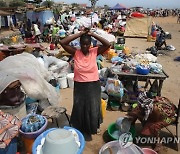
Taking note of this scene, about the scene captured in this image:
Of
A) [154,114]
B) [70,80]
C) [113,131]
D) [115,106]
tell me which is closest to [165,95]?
[115,106]

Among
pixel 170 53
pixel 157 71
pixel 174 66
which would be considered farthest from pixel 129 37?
pixel 157 71

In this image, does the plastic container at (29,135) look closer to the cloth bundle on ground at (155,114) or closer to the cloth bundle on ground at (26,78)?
the cloth bundle on ground at (26,78)

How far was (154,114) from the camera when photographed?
3113 mm

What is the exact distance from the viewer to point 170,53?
1107cm

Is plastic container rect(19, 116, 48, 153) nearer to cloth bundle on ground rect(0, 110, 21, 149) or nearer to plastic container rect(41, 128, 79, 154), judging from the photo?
cloth bundle on ground rect(0, 110, 21, 149)

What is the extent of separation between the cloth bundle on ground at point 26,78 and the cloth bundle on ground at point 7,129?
651 millimetres

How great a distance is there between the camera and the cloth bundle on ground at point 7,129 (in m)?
2.44

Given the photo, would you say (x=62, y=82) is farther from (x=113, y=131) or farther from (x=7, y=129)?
(x=7, y=129)

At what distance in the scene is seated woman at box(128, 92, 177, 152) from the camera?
10.1ft

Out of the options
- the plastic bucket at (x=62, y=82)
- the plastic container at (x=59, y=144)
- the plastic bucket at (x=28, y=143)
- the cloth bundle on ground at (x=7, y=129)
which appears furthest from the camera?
the plastic bucket at (x=62, y=82)

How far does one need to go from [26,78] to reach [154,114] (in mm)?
2148

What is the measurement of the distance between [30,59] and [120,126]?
2.36 metres

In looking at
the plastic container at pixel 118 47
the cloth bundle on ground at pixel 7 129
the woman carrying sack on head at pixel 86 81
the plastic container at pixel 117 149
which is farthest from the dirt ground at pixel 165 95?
the plastic container at pixel 118 47

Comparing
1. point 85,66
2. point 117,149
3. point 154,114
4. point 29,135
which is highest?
point 85,66
